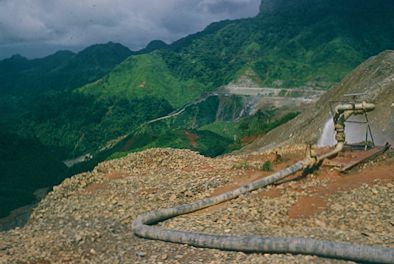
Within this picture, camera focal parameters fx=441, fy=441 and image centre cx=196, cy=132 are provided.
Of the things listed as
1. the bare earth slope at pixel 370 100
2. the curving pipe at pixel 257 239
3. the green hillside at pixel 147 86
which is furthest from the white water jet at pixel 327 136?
the green hillside at pixel 147 86

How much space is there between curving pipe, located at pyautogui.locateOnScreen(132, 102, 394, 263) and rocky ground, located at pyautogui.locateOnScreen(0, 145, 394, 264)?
0.73 feet

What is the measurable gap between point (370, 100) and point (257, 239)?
27.0 metres

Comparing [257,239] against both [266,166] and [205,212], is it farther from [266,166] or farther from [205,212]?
[266,166]

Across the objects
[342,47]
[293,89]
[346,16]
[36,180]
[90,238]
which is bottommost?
[36,180]

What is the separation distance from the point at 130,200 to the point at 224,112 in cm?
13557

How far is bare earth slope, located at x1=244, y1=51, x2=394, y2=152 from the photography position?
110 feet

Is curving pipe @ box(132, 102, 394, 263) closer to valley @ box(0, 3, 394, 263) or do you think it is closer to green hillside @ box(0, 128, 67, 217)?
valley @ box(0, 3, 394, 263)

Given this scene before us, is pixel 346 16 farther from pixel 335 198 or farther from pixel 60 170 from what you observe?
pixel 335 198

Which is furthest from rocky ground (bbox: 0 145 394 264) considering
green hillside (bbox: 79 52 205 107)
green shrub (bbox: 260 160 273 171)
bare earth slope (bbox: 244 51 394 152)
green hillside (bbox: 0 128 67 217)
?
green hillside (bbox: 79 52 205 107)

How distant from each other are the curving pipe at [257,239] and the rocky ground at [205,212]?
8.8 inches

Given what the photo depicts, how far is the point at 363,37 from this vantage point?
184 meters

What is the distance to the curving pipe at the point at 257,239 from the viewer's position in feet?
40.3

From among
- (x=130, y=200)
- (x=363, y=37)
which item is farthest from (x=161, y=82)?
(x=130, y=200)

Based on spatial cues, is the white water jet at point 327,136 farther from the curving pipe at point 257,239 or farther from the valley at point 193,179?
the curving pipe at point 257,239
